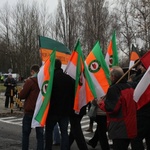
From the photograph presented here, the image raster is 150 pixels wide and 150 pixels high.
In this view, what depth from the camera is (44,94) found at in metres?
6.24

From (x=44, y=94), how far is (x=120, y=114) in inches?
62.6

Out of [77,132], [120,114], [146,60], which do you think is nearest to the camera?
[120,114]

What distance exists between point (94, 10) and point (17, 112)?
2965cm

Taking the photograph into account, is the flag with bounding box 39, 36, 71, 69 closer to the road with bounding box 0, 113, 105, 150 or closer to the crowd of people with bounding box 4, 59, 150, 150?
the crowd of people with bounding box 4, 59, 150, 150

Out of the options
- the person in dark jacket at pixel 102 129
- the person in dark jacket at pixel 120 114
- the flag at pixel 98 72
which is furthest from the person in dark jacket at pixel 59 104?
the person in dark jacket at pixel 120 114

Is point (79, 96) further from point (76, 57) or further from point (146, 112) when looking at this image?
point (146, 112)

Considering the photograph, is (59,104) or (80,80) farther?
(80,80)

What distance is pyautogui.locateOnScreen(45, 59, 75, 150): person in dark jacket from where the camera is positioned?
20.7 ft

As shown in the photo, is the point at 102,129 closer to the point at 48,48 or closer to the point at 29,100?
the point at 29,100

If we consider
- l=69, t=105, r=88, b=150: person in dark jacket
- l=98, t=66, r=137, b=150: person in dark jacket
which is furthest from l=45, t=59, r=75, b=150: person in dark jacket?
l=98, t=66, r=137, b=150: person in dark jacket

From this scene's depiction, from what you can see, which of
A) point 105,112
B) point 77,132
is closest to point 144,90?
point 105,112

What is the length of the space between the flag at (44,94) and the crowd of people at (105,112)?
12 centimetres

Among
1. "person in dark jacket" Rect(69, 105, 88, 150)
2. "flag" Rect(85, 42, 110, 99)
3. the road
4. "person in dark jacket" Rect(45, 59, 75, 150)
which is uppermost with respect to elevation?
"flag" Rect(85, 42, 110, 99)

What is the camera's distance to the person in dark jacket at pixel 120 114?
5223mm
